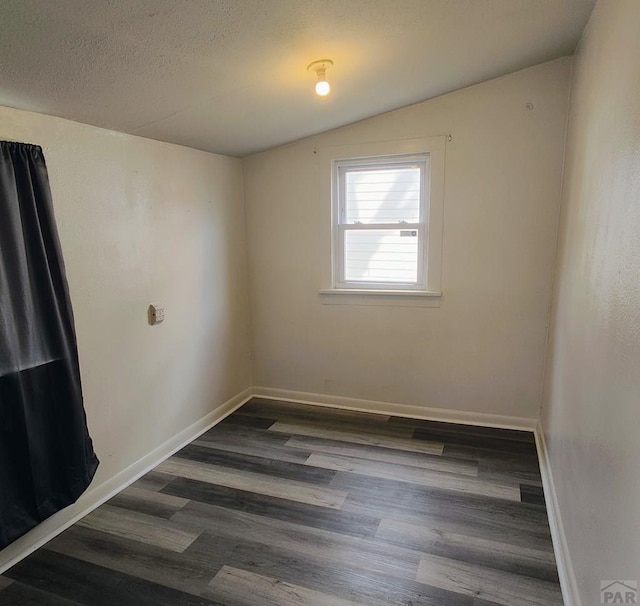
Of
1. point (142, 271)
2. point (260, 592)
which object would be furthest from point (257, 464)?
point (142, 271)

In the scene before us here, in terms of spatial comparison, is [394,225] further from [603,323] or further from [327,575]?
[327,575]

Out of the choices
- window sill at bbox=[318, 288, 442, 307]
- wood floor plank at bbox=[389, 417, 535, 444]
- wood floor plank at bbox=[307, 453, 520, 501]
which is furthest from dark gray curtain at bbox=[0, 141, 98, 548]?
wood floor plank at bbox=[389, 417, 535, 444]

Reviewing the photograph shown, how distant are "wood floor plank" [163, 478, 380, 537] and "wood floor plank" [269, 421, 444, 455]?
794 millimetres

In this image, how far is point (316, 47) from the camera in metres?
1.98

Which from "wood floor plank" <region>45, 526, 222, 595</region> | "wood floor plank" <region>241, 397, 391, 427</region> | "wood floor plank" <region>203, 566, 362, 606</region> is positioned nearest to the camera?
"wood floor plank" <region>203, 566, 362, 606</region>

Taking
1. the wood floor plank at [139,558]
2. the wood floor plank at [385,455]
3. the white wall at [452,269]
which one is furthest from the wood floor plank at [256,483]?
the white wall at [452,269]

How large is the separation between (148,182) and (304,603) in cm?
242

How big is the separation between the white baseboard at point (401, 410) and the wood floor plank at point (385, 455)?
572 millimetres

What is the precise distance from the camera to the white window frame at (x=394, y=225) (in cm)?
315

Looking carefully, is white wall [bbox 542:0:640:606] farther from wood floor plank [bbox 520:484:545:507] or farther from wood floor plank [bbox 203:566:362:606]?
wood floor plank [bbox 203:566:362:606]

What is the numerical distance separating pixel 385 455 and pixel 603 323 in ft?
5.84

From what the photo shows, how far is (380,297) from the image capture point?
344cm

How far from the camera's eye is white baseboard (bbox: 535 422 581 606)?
169 cm

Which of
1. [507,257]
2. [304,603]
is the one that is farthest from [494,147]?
[304,603]
